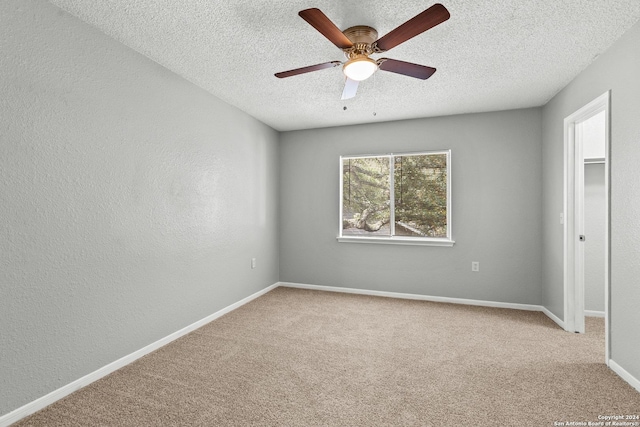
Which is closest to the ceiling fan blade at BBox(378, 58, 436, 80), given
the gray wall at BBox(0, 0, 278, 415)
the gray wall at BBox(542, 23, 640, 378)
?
the gray wall at BBox(542, 23, 640, 378)

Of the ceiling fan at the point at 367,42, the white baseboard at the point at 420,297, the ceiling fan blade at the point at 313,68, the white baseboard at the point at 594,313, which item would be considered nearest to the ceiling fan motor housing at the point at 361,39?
the ceiling fan at the point at 367,42

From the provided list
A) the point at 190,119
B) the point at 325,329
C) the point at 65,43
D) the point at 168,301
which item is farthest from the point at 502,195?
the point at 65,43

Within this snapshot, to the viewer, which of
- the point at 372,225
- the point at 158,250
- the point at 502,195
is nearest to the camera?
the point at 158,250

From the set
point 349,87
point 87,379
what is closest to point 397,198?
point 349,87

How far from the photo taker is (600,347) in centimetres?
260

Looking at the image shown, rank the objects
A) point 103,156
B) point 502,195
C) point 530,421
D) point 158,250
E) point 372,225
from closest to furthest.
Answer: point 530,421, point 103,156, point 158,250, point 502,195, point 372,225

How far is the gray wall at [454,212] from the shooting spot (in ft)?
12.0

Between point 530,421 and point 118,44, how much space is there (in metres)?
3.62

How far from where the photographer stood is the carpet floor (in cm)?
173

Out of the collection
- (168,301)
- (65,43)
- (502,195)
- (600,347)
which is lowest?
(600,347)

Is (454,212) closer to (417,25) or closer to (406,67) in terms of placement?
(406,67)

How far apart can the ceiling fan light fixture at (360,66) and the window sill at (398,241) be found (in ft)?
8.46

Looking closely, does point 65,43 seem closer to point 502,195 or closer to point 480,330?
point 480,330

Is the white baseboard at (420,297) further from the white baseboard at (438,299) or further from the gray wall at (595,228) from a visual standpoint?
the gray wall at (595,228)
